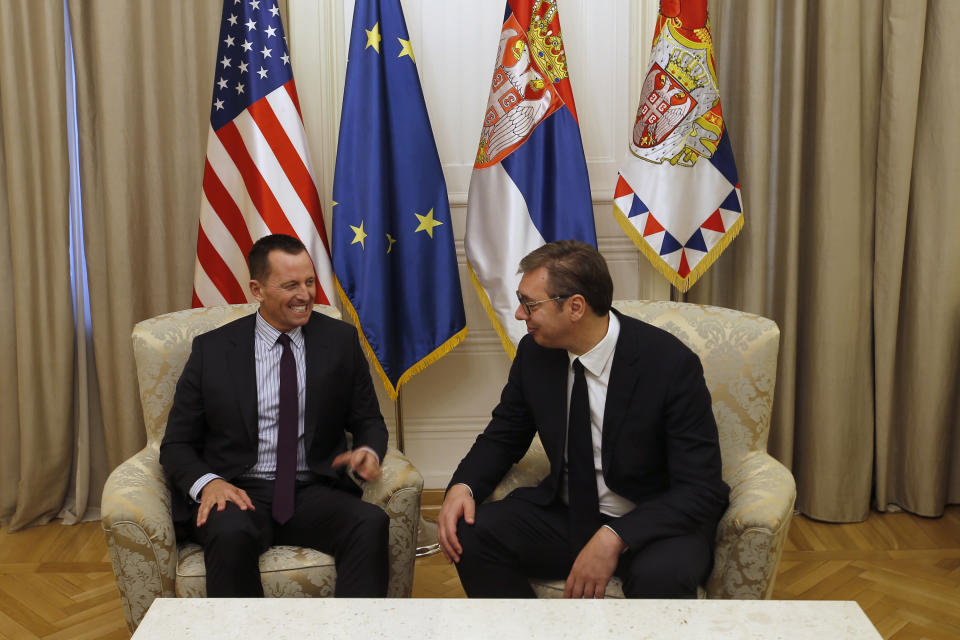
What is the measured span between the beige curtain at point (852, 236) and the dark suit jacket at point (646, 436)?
1.40m

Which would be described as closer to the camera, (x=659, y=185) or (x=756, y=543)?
(x=756, y=543)

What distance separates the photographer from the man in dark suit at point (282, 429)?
213cm

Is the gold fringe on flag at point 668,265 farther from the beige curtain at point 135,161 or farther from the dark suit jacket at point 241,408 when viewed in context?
the beige curtain at point 135,161

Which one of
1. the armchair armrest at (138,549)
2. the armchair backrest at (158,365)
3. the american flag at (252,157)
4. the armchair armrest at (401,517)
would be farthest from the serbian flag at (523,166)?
the armchair armrest at (138,549)

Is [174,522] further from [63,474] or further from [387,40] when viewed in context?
[387,40]

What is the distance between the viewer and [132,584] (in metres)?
1.99

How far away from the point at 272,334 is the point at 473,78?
5.13 ft

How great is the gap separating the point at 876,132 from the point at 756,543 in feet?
6.86

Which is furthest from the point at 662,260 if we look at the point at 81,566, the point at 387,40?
the point at 81,566

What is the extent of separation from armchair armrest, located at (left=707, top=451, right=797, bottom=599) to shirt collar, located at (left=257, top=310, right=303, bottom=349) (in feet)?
4.09

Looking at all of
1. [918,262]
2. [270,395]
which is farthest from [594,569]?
[918,262]

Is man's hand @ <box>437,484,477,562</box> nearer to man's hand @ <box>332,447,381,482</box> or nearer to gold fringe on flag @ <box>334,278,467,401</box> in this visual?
man's hand @ <box>332,447,381,482</box>

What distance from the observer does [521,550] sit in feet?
6.69

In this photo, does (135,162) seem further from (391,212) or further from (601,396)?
(601,396)
